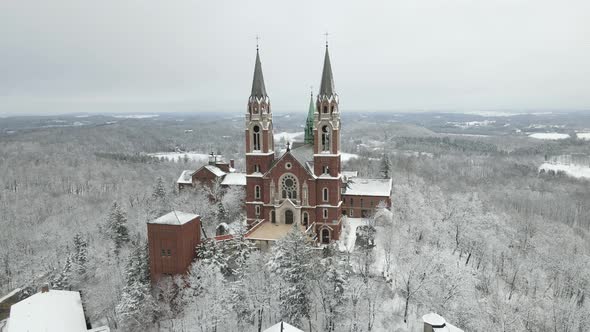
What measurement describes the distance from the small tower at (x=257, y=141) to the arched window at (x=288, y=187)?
2.56 m

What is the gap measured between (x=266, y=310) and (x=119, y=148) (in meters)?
143

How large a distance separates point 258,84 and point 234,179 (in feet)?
64.4

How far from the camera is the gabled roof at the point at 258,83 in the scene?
4731 cm

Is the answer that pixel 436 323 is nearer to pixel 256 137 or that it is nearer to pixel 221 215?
pixel 256 137

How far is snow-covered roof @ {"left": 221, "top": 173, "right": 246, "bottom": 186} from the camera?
6194cm

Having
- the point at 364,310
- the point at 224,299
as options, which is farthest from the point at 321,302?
the point at 224,299

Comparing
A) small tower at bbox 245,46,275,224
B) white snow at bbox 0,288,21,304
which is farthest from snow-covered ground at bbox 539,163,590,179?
white snow at bbox 0,288,21,304

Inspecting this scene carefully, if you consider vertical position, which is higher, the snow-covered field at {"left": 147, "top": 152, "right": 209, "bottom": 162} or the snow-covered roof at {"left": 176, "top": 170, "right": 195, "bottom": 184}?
the snow-covered roof at {"left": 176, "top": 170, "right": 195, "bottom": 184}

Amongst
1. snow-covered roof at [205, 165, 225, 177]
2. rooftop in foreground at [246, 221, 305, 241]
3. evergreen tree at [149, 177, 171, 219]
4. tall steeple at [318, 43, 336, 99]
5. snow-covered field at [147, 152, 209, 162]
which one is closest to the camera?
rooftop in foreground at [246, 221, 305, 241]

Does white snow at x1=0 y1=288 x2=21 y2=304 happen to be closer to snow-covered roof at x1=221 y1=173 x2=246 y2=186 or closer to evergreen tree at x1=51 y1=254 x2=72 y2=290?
evergreen tree at x1=51 y1=254 x2=72 y2=290

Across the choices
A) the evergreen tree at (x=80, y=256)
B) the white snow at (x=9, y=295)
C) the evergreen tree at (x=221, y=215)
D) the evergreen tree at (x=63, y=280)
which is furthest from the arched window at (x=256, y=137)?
the white snow at (x=9, y=295)

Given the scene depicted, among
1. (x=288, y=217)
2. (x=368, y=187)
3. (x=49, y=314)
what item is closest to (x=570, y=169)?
(x=368, y=187)

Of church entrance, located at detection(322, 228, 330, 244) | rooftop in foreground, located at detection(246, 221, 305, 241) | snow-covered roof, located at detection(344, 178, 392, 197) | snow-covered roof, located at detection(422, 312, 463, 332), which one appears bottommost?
snow-covered roof, located at detection(422, 312, 463, 332)

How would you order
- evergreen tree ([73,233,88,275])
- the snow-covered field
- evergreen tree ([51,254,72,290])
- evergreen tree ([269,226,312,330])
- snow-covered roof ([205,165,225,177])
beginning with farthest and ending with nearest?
the snow-covered field < snow-covered roof ([205,165,225,177]) < evergreen tree ([73,233,88,275]) < evergreen tree ([51,254,72,290]) < evergreen tree ([269,226,312,330])
